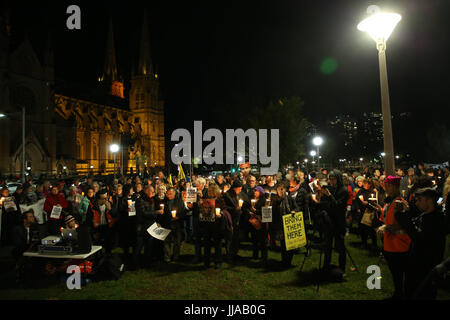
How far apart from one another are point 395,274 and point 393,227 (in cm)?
85

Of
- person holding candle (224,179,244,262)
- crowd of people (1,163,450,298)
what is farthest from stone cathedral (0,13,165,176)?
person holding candle (224,179,244,262)

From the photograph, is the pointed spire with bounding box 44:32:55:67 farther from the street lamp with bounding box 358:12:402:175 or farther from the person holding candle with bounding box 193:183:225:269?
the street lamp with bounding box 358:12:402:175

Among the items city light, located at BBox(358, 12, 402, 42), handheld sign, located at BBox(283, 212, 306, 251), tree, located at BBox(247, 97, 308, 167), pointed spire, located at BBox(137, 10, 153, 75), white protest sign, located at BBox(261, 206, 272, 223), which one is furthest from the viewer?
pointed spire, located at BBox(137, 10, 153, 75)

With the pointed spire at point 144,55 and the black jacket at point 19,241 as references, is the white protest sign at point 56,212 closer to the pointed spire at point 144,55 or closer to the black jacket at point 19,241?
the black jacket at point 19,241

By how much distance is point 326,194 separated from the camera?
6.38 metres

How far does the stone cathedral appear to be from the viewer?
46.3 m

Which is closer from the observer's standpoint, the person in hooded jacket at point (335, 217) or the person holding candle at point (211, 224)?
the person in hooded jacket at point (335, 217)

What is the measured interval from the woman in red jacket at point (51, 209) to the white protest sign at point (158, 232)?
3.09 meters

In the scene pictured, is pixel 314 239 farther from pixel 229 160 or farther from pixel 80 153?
pixel 80 153

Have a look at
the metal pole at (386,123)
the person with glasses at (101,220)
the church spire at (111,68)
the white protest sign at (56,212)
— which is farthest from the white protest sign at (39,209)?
the church spire at (111,68)

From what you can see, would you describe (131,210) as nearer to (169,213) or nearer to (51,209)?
(169,213)

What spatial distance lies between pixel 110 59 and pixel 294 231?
387ft

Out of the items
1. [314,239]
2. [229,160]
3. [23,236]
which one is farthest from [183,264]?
[229,160]

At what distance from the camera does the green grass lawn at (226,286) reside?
575 centimetres
